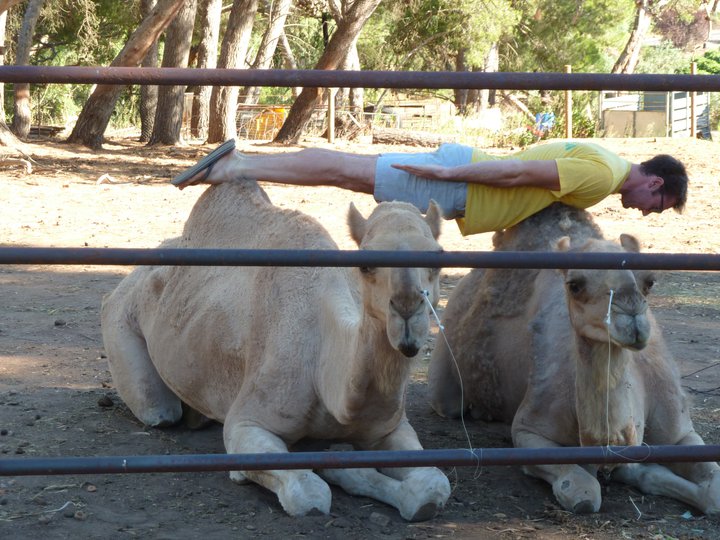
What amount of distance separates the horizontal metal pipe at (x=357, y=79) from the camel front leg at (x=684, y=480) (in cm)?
194

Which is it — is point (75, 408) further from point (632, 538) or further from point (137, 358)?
point (632, 538)

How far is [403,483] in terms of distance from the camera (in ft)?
13.2

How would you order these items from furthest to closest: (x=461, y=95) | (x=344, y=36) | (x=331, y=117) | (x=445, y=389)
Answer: (x=461, y=95) → (x=331, y=117) → (x=344, y=36) → (x=445, y=389)

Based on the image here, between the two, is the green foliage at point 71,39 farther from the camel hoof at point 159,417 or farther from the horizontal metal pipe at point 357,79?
the horizontal metal pipe at point 357,79

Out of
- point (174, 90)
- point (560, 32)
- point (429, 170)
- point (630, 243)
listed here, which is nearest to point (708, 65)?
point (560, 32)

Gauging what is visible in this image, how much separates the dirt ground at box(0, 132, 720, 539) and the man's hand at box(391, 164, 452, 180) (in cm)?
→ 94

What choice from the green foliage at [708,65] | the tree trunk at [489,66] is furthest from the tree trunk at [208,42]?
the green foliage at [708,65]

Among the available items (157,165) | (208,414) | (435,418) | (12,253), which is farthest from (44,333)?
(157,165)

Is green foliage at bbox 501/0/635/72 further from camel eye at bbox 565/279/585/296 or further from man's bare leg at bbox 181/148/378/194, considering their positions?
camel eye at bbox 565/279/585/296

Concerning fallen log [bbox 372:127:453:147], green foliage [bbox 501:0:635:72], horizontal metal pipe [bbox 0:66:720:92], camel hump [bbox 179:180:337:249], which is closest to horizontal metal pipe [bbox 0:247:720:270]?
horizontal metal pipe [bbox 0:66:720:92]

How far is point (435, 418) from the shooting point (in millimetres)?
5645

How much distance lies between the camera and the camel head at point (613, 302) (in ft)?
12.4

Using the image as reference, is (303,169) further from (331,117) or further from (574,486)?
(331,117)

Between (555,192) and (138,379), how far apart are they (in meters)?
2.40
